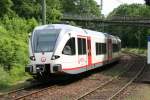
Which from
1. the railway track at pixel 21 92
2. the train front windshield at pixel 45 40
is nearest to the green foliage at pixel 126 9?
the train front windshield at pixel 45 40

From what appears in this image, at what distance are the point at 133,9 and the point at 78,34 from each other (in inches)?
6063

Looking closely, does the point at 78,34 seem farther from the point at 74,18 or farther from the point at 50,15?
the point at 74,18

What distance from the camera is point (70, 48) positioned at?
23.0 metres

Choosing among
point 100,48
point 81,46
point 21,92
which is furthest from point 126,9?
point 21,92

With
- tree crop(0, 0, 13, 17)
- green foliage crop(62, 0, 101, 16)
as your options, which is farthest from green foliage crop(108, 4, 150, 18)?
tree crop(0, 0, 13, 17)

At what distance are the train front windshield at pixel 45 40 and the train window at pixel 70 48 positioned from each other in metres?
0.69

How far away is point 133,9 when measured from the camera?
17638cm

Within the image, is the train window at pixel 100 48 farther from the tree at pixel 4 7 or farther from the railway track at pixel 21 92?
the tree at pixel 4 7

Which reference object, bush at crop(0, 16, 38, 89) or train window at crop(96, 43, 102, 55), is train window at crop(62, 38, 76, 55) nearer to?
bush at crop(0, 16, 38, 89)

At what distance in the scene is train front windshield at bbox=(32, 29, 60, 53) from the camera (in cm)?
2200

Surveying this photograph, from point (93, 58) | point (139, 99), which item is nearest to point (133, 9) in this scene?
point (93, 58)

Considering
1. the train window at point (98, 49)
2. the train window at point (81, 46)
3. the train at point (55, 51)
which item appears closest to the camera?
the train at point (55, 51)

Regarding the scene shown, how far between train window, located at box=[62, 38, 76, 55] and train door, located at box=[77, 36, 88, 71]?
1091mm

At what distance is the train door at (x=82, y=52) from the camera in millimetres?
24572
